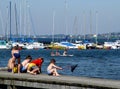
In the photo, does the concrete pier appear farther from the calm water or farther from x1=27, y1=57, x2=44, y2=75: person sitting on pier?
the calm water

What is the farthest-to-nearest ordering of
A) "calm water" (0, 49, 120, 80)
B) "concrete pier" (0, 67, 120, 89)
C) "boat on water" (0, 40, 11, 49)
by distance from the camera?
"boat on water" (0, 40, 11, 49), "calm water" (0, 49, 120, 80), "concrete pier" (0, 67, 120, 89)

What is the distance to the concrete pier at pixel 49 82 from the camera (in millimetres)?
21359

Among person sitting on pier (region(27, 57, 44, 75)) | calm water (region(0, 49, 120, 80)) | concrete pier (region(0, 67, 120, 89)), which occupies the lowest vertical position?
calm water (region(0, 49, 120, 80))

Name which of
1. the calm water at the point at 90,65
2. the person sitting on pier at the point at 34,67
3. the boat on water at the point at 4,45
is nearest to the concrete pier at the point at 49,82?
the person sitting on pier at the point at 34,67

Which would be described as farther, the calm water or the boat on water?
the boat on water

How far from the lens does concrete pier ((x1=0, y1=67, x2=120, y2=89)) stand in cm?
2136

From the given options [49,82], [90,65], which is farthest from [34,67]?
[90,65]

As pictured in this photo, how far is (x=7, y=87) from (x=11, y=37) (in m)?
113

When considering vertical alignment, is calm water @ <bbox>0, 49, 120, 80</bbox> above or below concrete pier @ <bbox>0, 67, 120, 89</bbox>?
below

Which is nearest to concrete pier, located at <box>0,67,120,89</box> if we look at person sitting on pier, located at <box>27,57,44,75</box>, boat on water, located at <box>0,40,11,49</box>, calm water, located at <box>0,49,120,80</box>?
person sitting on pier, located at <box>27,57,44,75</box>

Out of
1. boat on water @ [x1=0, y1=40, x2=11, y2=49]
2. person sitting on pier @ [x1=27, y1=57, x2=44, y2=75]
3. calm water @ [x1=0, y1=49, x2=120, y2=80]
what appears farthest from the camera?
boat on water @ [x1=0, y1=40, x2=11, y2=49]

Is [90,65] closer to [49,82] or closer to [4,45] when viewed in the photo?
[49,82]

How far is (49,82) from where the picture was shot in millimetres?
22625

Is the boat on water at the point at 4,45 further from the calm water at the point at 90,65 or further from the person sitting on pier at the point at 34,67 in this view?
the person sitting on pier at the point at 34,67
